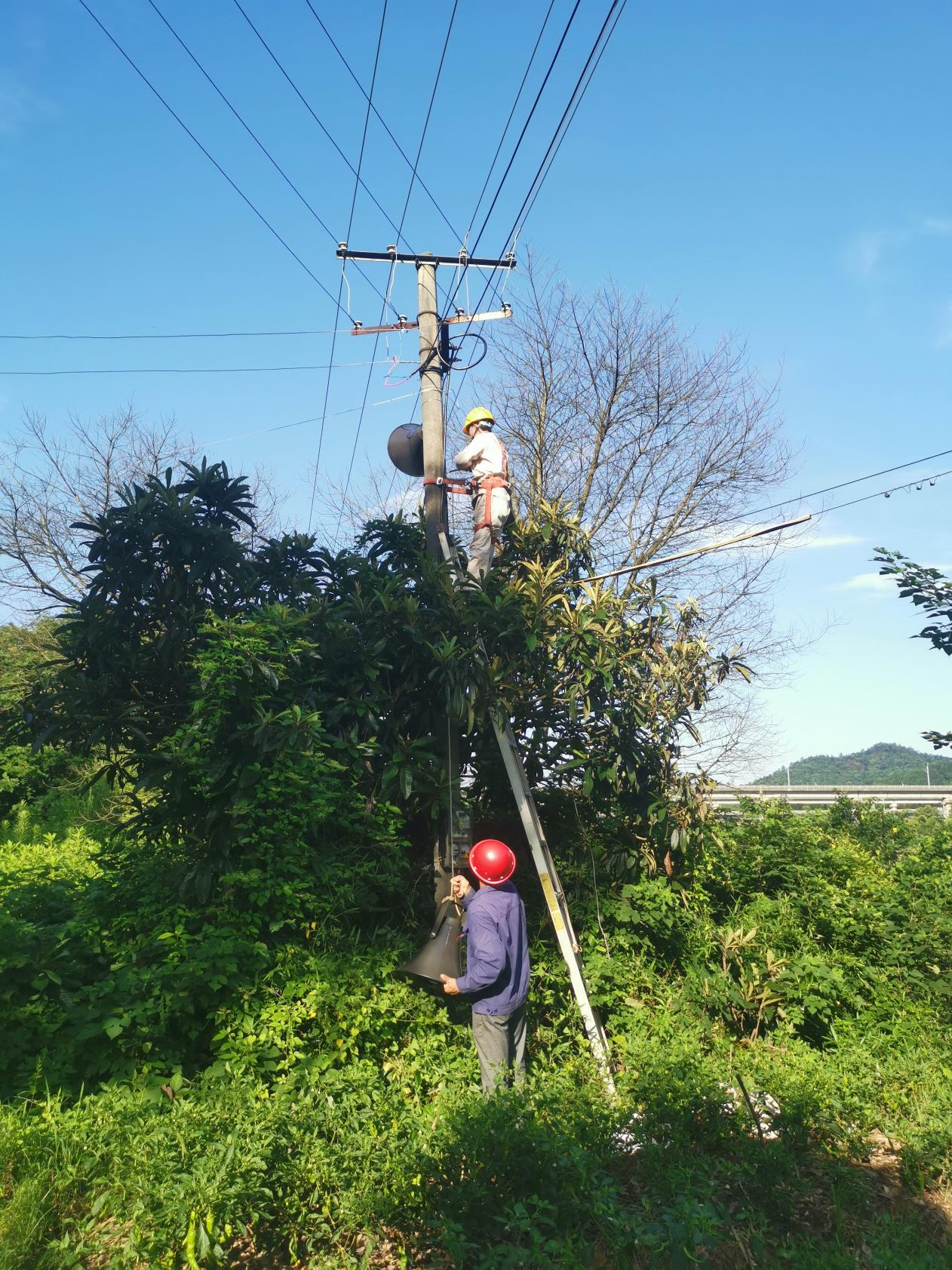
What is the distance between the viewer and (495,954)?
6.10 meters

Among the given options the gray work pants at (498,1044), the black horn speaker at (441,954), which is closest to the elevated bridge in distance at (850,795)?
the black horn speaker at (441,954)

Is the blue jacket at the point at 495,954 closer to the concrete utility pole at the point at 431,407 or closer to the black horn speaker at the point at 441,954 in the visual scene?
A: the black horn speaker at the point at 441,954

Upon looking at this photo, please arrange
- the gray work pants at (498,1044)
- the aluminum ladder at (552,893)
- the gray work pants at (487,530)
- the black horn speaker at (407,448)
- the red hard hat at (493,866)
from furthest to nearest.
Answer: the black horn speaker at (407,448) → the gray work pants at (487,530) → the aluminum ladder at (552,893) → the red hard hat at (493,866) → the gray work pants at (498,1044)

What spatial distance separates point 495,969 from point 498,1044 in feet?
1.78

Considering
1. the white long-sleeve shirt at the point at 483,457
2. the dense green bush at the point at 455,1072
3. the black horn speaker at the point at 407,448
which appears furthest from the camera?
the black horn speaker at the point at 407,448

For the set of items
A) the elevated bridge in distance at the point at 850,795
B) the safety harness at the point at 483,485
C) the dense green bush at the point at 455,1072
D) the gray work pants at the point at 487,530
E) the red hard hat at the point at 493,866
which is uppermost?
the safety harness at the point at 483,485

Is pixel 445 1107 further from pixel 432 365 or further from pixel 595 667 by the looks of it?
pixel 432 365

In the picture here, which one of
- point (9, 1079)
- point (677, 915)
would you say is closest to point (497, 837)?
point (677, 915)

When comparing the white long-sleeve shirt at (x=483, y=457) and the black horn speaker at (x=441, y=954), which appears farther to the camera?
the white long-sleeve shirt at (x=483, y=457)

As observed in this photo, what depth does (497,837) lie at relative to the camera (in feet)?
29.1

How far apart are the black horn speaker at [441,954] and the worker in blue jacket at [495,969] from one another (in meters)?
0.25

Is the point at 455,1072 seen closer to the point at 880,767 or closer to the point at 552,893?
the point at 552,893

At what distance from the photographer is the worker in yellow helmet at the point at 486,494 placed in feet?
28.1

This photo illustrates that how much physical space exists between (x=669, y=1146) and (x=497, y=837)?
4160mm
